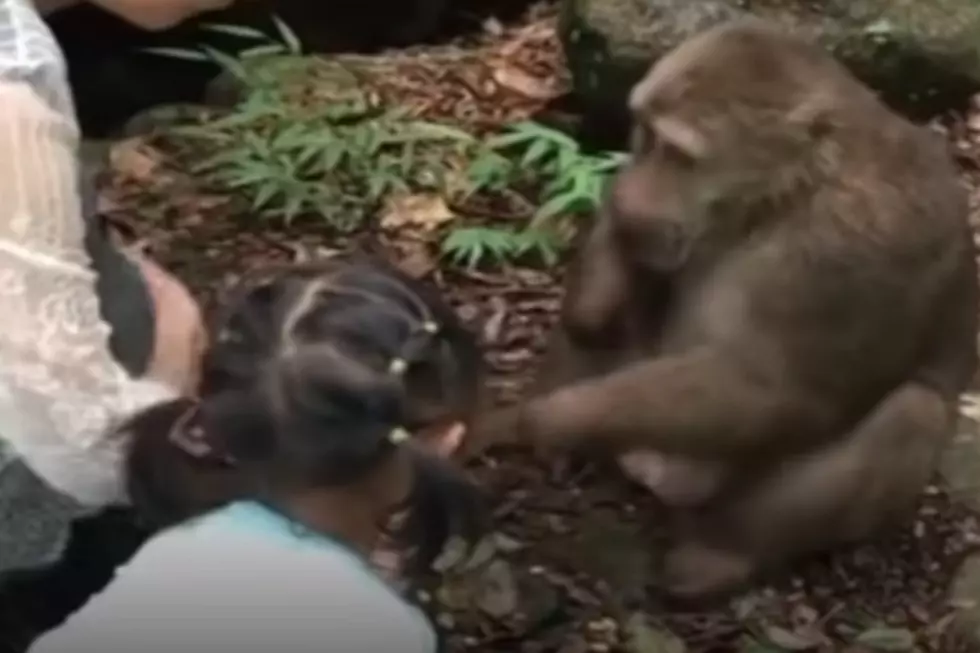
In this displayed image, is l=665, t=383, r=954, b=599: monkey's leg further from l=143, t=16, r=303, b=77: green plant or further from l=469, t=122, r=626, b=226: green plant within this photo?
l=143, t=16, r=303, b=77: green plant

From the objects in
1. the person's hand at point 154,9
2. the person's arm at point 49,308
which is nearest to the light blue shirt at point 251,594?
the person's arm at point 49,308

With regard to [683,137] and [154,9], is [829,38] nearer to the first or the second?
[154,9]

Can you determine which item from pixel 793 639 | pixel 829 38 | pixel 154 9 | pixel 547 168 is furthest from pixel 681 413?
pixel 829 38

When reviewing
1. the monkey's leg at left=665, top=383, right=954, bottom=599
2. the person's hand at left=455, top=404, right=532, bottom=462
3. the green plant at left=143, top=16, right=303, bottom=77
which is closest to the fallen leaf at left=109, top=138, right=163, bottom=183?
the green plant at left=143, top=16, right=303, bottom=77

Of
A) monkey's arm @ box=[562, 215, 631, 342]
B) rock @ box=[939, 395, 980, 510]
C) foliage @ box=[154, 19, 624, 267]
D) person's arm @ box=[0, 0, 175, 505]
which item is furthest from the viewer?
foliage @ box=[154, 19, 624, 267]

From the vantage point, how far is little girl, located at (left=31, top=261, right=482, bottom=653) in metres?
1.99

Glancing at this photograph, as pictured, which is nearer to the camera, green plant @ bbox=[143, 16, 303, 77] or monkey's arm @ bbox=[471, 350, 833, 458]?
monkey's arm @ bbox=[471, 350, 833, 458]

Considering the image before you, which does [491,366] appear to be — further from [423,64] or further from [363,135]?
[423,64]

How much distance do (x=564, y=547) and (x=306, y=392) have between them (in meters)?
0.77

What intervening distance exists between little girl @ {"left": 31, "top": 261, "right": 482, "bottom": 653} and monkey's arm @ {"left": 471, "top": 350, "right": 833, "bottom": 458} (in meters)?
0.34

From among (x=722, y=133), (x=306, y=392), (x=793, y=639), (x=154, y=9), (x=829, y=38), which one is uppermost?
(x=722, y=133)

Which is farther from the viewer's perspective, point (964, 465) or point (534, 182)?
point (534, 182)

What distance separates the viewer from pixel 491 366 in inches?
114

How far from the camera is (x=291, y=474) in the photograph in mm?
2037
